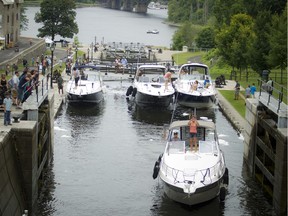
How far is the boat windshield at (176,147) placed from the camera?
32.6 meters

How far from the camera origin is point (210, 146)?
3312cm

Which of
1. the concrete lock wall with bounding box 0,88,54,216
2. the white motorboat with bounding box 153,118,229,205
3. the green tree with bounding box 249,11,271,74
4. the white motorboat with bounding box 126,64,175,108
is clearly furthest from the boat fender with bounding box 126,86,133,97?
the concrete lock wall with bounding box 0,88,54,216

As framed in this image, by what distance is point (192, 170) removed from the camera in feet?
99.7

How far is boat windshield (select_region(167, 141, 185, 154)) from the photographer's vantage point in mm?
32594

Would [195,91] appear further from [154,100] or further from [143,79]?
[143,79]

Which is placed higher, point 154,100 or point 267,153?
point 267,153

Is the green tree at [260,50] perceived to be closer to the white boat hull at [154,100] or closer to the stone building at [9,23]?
the white boat hull at [154,100]

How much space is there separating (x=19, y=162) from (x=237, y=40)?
4484cm

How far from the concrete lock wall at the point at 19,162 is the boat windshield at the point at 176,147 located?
6.95 meters

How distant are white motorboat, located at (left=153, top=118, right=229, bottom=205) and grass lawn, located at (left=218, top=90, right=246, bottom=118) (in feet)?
56.2

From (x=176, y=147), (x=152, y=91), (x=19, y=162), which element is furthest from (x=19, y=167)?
(x=152, y=91)

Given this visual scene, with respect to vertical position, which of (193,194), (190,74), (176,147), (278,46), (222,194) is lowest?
(222,194)

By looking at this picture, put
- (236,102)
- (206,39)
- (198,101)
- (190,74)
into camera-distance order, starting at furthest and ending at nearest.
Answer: (206,39), (190,74), (236,102), (198,101)

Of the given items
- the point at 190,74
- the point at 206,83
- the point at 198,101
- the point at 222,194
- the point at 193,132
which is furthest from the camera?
the point at 190,74
